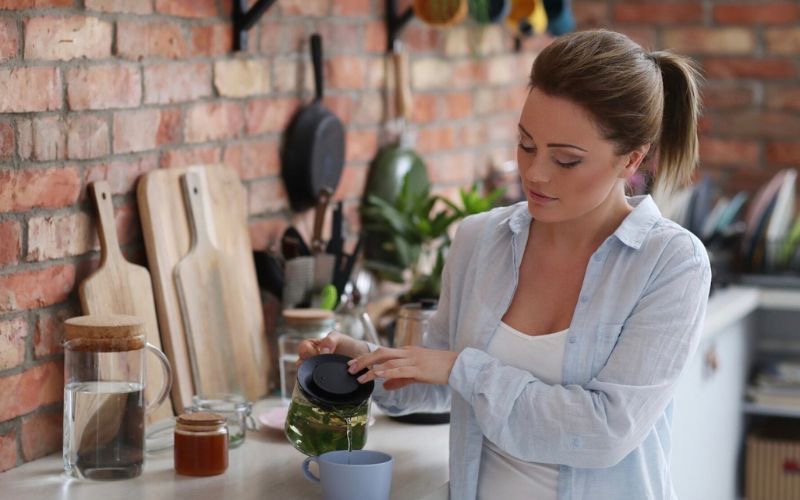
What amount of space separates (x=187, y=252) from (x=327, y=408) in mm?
485

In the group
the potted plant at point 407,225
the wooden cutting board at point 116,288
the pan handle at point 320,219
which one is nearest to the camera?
the wooden cutting board at point 116,288

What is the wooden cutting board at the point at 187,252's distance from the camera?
1.94 metres

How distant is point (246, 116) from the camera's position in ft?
7.23

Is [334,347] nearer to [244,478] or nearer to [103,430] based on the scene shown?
[244,478]

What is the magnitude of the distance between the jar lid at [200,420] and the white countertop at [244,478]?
0.25 feet

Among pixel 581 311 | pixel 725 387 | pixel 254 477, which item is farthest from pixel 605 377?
pixel 725 387

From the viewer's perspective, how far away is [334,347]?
174 cm

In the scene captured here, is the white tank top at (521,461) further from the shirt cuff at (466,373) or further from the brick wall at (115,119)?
the brick wall at (115,119)

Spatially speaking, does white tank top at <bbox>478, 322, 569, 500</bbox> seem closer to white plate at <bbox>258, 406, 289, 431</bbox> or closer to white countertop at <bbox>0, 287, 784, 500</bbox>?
white countertop at <bbox>0, 287, 784, 500</bbox>

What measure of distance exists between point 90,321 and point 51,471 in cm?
22

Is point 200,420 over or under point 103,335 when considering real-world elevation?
under

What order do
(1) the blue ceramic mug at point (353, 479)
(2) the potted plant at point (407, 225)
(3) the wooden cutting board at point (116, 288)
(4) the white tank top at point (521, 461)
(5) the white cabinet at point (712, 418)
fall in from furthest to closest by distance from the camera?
(5) the white cabinet at point (712, 418), (2) the potted plant at point (407, 225), (3) the wooden cutting board at point (116, 288), (4) the white tank top at point (521, 461), (1) the blue ceramic mug at point (353, 479)

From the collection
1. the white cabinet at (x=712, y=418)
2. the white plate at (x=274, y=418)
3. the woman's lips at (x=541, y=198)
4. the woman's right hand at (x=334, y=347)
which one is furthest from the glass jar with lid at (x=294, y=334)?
the white cabinet at (x=712, y=418)

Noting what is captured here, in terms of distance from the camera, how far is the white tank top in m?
1.65
